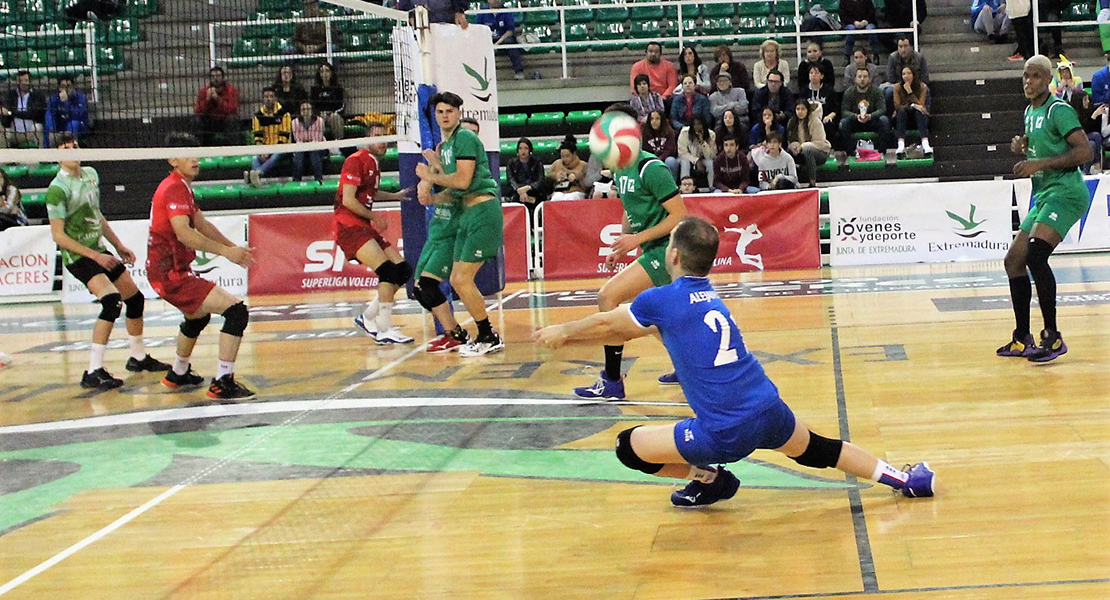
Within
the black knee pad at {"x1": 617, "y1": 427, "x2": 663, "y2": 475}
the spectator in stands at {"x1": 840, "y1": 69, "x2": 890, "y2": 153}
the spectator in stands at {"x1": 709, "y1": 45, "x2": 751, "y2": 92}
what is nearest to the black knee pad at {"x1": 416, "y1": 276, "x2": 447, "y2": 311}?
the black knee pad at {"x1": 617, "y1": 427, "x2": 663, "y2": 475}

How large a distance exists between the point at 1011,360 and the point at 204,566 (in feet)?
19.7

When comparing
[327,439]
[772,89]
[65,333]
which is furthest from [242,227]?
[327,439]

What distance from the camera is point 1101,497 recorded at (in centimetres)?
506

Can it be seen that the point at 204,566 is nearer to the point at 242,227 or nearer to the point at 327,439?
the point at 327,439

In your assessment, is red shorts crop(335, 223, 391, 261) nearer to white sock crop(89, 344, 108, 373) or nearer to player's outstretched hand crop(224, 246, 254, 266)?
white sock crop(89, 344, 108, 373)

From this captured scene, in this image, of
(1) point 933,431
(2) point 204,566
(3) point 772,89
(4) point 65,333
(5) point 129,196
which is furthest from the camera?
(5) point 129,196

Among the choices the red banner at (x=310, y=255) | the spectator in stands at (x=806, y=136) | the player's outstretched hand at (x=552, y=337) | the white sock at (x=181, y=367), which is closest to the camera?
the player's outstretched hand at (x=552, y=337)

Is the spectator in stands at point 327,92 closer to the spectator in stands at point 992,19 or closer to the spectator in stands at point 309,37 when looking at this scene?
the spectator in stands at point 309,37

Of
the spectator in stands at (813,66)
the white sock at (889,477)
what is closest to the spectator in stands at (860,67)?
the spectator in stands at (813,66)

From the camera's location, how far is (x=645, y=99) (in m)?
18.7

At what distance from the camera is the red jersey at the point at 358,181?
10930 millimetres

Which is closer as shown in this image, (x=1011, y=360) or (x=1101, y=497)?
(x=1101, y=497)

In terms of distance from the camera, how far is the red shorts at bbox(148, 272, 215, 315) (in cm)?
860

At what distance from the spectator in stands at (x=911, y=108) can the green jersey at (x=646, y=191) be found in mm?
11838
